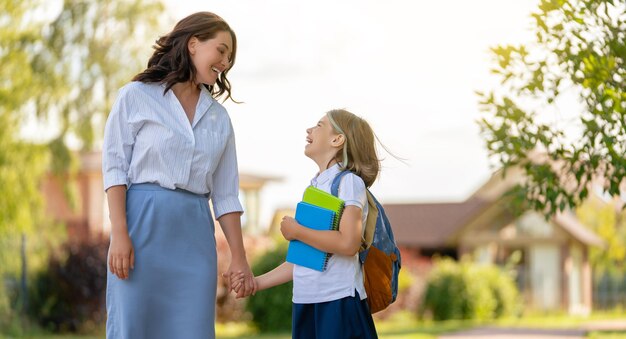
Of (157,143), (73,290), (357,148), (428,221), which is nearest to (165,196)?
(157,143)

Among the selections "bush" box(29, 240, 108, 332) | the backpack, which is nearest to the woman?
the backpack

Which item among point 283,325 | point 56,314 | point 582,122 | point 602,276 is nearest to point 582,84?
point 582,122

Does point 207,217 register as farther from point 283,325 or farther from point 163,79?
point 283,325

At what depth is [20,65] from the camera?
24.8 m

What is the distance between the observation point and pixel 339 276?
183 inches

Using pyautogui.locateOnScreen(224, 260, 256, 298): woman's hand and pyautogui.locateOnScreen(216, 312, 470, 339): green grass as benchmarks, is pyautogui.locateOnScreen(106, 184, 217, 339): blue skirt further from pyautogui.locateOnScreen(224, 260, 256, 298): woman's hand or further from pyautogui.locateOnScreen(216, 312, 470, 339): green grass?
pyautogui.locateOnScreen(216, 312, 470, 339): green grass

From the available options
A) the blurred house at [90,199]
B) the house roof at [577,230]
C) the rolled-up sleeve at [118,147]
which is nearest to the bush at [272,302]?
the blurred house at [90,199]

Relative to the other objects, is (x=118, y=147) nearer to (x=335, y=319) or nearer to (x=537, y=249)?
(x=335, y=319)

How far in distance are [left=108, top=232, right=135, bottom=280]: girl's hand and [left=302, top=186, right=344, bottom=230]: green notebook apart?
83 cm

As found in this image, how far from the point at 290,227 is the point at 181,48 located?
0.90 m

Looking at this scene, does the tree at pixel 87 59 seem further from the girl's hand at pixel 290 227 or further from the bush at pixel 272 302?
the girl's hand at pixel 290 227

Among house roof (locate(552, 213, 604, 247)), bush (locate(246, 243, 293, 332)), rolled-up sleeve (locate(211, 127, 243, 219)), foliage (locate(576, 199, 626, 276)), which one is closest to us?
rolled-up sleeve (locate(211, 127, 243, 219))

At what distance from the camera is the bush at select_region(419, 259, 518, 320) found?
24328 mm

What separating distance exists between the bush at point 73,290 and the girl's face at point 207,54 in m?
14.6
